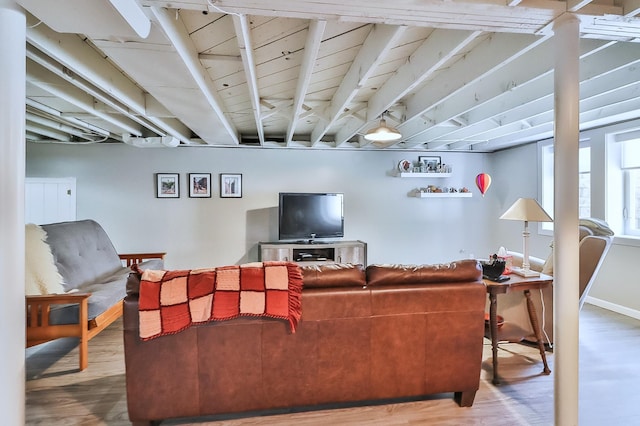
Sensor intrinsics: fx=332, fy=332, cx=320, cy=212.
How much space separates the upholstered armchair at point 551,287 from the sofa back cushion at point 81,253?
12.9ft

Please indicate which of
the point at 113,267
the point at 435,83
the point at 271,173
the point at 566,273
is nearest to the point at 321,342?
the point at 566,273

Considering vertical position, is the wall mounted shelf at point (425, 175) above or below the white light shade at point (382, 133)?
below

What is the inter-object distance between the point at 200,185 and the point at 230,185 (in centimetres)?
44

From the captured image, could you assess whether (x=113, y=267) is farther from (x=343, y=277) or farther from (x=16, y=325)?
(x=343, y=277)

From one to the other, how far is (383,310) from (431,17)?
5.09 ft

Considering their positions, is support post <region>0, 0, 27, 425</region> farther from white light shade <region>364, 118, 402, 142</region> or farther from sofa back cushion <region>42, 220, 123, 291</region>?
white light shade <region>364, 118, 402, 142</region>

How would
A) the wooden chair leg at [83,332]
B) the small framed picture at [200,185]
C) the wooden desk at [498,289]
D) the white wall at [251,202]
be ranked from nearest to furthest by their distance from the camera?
the wooden desk at [498,289]
the wooden chair leg at [83,332]
the white wall at [251,202]
the small framed picture at [200,185]

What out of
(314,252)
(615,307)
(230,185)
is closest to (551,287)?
(615,307)

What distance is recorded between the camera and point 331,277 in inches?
75.7

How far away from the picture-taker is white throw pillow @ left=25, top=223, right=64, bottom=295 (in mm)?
2662

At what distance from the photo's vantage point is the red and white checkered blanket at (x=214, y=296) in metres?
1.72

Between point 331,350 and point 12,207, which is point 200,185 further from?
point 331,350

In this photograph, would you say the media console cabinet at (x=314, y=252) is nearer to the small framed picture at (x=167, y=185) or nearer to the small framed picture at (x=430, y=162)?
the small framed picture at (x=167, y=185)

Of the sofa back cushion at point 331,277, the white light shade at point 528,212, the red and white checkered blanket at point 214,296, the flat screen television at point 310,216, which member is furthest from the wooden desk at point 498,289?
the flat screen television at point 310,216
